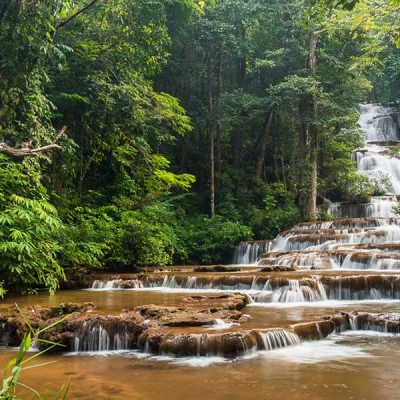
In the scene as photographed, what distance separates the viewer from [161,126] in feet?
53.7

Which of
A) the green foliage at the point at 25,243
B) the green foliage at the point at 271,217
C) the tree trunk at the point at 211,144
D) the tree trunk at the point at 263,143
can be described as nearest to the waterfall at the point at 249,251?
the green foliage at the point at 271,217

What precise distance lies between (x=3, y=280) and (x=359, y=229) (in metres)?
10.6

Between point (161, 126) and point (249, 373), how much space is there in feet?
41.7

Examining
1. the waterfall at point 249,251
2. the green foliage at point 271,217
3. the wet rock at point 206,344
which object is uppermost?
the green foliage at point 271,217

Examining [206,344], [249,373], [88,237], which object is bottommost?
[249,373]

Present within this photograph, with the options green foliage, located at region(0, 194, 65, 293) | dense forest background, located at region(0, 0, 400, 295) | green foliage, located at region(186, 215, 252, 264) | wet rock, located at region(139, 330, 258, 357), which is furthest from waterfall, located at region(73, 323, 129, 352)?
green foliage, located at region(186, 215, 252, 264)

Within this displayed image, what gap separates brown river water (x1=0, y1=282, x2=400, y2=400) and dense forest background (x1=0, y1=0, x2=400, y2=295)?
3249 millimetres

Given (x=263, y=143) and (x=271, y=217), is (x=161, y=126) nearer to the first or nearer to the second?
(x=271, y=217)

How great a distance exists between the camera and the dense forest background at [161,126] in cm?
985

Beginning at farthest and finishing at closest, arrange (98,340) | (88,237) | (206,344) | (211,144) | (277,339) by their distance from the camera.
Result: (211,144)
(88,237)
(98,340)
(277,339)
(206,344)

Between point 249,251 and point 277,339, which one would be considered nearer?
point 277,339

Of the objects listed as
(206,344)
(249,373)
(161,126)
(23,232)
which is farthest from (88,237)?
(249,373)

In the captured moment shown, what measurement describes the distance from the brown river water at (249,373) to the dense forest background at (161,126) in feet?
10.7

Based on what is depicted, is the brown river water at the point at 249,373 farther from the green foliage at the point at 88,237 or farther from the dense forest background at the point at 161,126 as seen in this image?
the green foliage at the point at 88,237
